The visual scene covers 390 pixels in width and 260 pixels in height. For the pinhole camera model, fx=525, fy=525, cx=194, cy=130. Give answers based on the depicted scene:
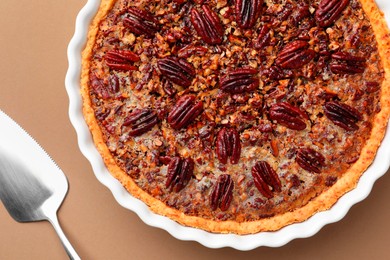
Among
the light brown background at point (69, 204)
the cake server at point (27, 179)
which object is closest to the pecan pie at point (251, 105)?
the light brown background at point (69, 204)

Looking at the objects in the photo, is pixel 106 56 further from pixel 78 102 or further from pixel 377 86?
pixel 377 86

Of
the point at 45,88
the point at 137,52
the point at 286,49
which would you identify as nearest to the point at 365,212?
the point at 286,49

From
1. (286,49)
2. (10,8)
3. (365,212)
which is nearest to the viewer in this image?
(286,49)

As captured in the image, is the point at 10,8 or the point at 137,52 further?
the point at 10,8

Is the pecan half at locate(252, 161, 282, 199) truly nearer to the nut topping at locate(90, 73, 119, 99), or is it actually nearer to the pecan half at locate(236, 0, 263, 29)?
the pecan half at locate(236, 0, 263, 29)

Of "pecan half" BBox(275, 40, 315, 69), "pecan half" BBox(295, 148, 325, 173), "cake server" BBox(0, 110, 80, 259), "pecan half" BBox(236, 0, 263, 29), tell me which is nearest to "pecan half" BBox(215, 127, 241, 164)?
"pecan half" BBox(295, 148, 325, 173)

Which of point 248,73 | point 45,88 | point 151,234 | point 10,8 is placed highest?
point 10,8

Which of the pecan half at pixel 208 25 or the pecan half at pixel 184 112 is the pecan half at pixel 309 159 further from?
the pecan half at pixel 208 25
